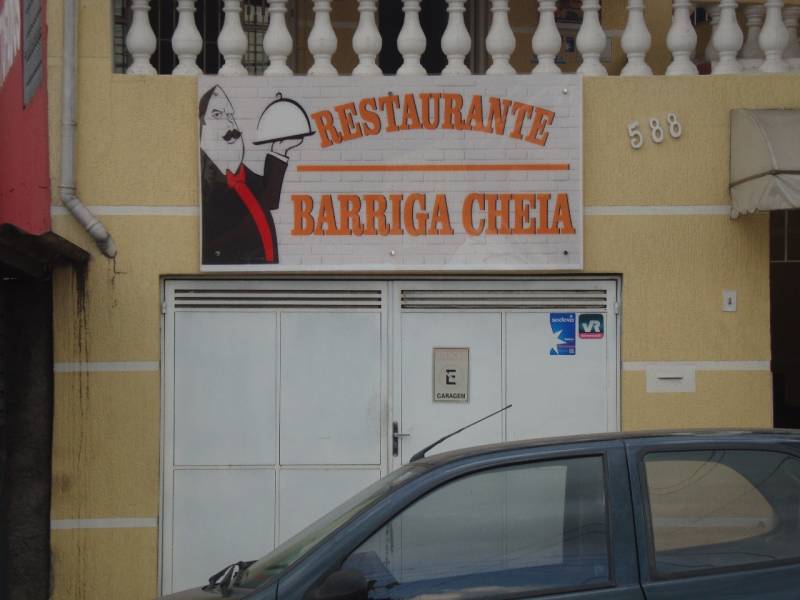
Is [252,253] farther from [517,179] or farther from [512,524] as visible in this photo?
[512,524]

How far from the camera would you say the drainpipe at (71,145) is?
8.41 metres

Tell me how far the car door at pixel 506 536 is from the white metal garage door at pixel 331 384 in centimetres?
394

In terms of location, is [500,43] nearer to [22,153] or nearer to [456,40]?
[456,40]

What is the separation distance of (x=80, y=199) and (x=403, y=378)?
2.45m

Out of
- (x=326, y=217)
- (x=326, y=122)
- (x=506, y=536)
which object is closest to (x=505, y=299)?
(x=326, y=217)

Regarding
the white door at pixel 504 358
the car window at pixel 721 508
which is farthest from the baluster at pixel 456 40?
the car window at pixel 721 508

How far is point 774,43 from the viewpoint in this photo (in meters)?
8.85

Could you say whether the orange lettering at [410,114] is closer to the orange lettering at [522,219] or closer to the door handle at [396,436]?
the orange lettering at [522,219]

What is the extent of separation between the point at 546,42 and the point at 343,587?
17.6ft

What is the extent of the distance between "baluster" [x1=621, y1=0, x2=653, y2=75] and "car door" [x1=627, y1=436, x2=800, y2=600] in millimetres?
4490

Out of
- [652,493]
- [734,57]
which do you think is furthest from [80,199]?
[652,493]

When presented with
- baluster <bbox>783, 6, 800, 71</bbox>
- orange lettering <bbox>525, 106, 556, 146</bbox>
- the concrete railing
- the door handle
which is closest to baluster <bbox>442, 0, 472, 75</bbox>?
the concrete railing

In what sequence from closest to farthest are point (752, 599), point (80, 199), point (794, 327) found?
point (752, 599)
point (80, 199)
point (794, 327)

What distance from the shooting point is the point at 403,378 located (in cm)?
871
